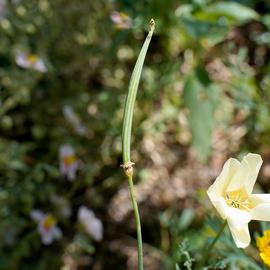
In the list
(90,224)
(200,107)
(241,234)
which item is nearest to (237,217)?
(241,234)

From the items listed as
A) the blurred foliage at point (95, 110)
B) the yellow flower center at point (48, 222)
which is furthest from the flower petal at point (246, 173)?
the yellow flower center at point (48, 222)

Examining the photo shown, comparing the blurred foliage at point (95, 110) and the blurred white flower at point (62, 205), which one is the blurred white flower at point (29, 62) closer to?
the blurred foliage at point (95, 110)

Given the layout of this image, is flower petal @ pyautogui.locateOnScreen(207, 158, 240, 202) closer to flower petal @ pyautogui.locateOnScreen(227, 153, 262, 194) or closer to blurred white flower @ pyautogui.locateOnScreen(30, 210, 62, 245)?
flower petal @ pyautogui.locateOnScreen(227, 153, 262, 194)

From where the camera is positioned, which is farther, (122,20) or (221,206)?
(122,20)

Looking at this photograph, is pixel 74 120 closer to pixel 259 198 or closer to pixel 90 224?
pixel 90 224

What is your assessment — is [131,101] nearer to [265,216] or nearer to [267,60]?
[265,216]

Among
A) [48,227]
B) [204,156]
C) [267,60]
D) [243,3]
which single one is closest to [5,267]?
[48,227]
